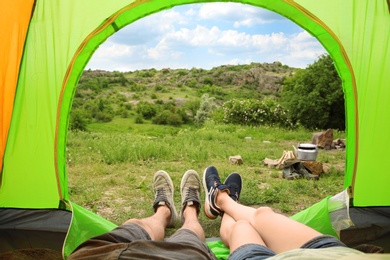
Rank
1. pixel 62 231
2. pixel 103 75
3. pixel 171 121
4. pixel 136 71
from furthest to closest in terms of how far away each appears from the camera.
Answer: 1. pixel 136 71
2. pixel 103 75
3. pixel 171 121
4. pixel 62 231

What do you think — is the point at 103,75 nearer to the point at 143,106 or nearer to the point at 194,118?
the point at 143,106

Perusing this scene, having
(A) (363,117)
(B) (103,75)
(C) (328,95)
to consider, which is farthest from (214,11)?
(A) (363,117)

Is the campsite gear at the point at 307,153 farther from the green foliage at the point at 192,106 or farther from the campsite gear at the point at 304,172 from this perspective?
the green foliage at the point at 192,106

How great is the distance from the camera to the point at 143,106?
31.3ft

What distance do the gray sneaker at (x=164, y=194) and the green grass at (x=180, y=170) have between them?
0.22 m

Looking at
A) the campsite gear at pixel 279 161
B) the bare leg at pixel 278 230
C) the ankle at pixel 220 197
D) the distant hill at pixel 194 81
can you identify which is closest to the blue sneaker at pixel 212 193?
the ankle at pixel 220 197

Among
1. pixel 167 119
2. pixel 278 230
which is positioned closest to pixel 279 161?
pixel 278 230

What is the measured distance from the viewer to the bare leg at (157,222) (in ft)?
5.28

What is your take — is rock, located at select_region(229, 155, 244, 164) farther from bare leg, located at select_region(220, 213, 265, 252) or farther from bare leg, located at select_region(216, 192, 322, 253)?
bare leg, located at select_region(220, 213, 265, 252)

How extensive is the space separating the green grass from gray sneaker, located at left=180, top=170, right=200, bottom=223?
189 millimetres

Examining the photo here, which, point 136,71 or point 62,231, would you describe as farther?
point 136,71

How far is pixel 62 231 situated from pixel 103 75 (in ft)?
30.2

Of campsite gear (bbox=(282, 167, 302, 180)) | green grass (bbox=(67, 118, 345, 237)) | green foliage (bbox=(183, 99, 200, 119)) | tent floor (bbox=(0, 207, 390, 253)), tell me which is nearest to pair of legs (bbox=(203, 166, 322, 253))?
green grass (bbox=(67, 118, 345, 237))

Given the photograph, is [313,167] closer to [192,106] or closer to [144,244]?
[144,244]
